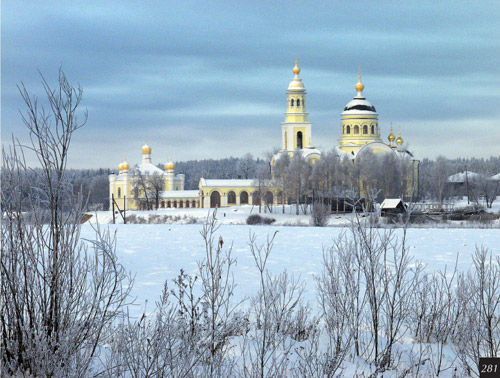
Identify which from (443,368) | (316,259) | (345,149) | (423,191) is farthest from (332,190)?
(443,368)

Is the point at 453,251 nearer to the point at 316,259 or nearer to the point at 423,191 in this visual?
the point at 316,259

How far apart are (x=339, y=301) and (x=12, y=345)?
11.5 feet

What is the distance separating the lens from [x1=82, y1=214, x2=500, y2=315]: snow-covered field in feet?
42.4

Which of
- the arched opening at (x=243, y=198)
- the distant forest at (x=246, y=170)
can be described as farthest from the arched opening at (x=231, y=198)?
the distant forest at (x=246, y=170)

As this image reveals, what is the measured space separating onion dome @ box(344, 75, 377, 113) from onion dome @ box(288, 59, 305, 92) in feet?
14.5

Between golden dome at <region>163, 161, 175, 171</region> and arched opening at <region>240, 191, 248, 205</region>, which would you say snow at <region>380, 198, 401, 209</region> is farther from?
golden dome at <region>163, 161, 175, 171</region>

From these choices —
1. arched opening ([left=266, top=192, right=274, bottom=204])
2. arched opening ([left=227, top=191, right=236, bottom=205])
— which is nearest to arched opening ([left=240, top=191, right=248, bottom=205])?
arched opening ([left=227, top=191, right=236, bottom=205])

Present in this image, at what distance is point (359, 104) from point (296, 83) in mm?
5771

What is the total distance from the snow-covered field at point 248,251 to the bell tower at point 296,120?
113 ft

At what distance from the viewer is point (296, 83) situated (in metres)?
58.5

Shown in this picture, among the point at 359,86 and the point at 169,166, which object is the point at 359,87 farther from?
the point at 169,166

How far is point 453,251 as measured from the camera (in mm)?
16922

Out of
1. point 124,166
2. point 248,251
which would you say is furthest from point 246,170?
point 248,251

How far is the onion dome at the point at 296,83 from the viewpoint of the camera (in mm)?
58281
